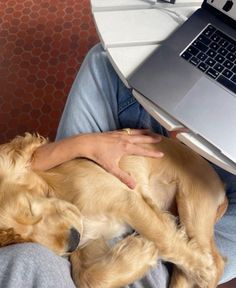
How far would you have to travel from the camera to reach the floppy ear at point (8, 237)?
3.11 feet

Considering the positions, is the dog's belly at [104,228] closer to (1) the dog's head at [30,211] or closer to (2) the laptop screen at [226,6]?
(1) the dog's head at [30,211]

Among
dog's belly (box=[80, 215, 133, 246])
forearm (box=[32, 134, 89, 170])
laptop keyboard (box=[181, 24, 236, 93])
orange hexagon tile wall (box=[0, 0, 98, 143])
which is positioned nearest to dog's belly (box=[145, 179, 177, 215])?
dog's belly (box=[80, 215, 133, 246])

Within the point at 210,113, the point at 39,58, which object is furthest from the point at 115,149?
the point at 39,58

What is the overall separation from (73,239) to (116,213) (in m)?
0.13

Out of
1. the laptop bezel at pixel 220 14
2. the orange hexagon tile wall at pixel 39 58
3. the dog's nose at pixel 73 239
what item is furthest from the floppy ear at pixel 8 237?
the orange hexagon tile wall at pixel 39 58

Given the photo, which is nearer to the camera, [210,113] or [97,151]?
[210,113]

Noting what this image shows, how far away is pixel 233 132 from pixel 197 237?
1.11 feet

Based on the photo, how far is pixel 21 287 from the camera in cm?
78

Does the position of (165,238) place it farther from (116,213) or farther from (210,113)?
(210,113)

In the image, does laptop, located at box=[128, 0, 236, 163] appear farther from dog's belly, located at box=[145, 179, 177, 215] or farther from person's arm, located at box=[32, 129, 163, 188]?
dog's belly, located at box=[145, 179, 177, 215]

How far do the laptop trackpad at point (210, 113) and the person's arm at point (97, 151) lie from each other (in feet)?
0.72

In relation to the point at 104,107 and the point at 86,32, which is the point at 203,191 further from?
the point at 86,32

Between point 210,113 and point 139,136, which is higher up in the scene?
point 210,113

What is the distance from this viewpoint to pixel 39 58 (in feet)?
6.79
